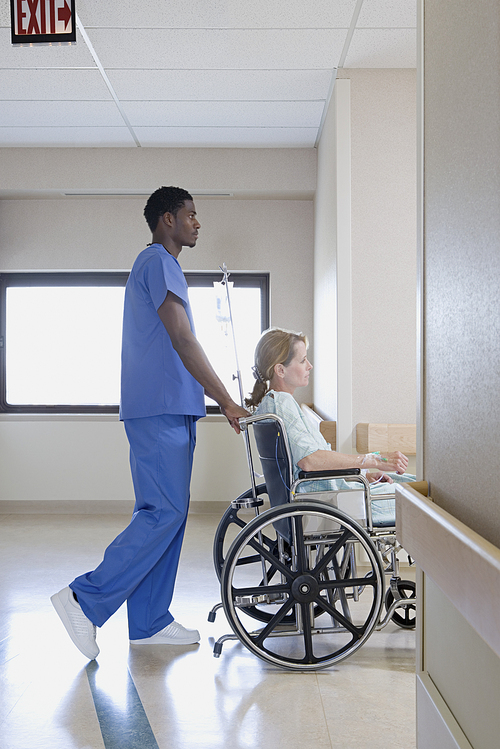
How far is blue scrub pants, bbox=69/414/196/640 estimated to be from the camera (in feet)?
7.38

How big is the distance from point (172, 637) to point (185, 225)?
1.49 meters

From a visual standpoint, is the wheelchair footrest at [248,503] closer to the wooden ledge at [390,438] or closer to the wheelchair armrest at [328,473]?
the wheelchair armrest at [328,473]

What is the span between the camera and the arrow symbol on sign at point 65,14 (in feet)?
7.09

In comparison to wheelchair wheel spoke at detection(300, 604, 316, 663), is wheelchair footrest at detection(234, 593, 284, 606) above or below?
above

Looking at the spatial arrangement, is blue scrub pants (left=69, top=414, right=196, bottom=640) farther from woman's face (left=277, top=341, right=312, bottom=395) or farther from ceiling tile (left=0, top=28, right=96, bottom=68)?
ceiling tile (left=0, top=28, right=96, bottom=68)

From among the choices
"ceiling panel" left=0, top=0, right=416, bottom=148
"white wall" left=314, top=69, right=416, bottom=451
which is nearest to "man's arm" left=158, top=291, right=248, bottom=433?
"ceiling panel" left=0, top=0, right=416, bottom=148

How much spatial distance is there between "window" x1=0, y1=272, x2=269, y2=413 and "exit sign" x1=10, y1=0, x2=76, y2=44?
2.76 meters

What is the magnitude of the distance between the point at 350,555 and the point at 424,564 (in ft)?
3.87

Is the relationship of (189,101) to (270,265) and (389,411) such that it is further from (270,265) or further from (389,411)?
(389,411)

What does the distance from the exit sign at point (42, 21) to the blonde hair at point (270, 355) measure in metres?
1.18

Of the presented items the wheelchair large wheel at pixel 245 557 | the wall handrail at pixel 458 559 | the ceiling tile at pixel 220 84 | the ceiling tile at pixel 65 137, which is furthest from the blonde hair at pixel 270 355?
the ceiling tile at pixel 65 137

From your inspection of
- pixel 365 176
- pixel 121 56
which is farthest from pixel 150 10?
pixel 365 176

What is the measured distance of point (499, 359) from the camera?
0.89m

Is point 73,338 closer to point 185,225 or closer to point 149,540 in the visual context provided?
point 185,225
